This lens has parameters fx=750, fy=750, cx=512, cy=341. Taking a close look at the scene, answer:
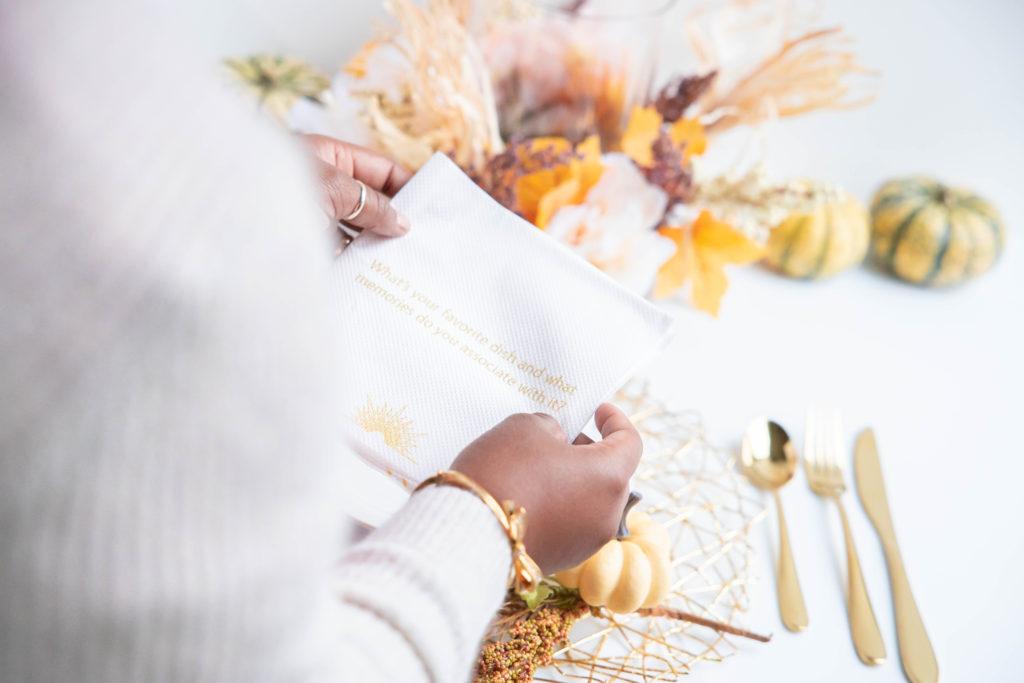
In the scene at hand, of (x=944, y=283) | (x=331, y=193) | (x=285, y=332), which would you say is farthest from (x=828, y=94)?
(x=285, y=332)

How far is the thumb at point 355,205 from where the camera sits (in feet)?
1.90

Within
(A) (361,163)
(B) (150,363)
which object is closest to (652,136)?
(A) (361,163)

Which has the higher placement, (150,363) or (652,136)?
(150,363)

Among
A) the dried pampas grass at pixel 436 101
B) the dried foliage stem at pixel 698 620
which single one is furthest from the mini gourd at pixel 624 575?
the dried pampas grass at pixel 436 101

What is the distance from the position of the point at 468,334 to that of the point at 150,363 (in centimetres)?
37

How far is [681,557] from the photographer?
66 cm

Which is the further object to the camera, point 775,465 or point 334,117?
point 334,117

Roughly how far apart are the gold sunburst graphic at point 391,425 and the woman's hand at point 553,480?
0.28 ft

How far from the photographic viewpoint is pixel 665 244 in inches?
33.3

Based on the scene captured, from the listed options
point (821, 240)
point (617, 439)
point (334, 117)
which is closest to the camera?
point (617, 439)

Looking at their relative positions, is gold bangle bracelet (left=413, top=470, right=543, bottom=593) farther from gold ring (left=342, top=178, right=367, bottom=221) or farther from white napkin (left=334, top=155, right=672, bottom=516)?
gold ring (left=342, top=178, right=367, bottom=221)

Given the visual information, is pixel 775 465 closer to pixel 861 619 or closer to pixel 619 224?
pixel 861 619

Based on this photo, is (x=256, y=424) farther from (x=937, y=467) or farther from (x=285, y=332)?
(x=937, y=467)

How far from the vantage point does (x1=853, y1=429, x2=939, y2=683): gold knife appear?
603 millimetres
